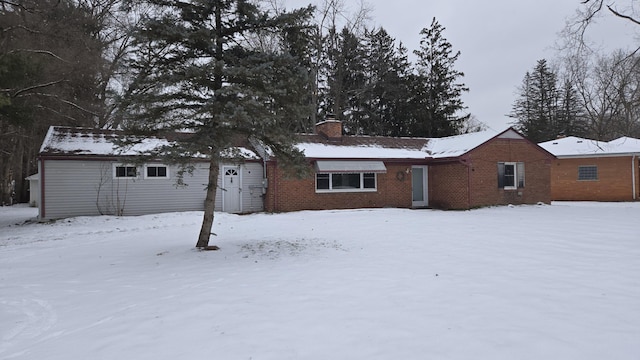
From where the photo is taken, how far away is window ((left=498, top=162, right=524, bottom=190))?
19.8m

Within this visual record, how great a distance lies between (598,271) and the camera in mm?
6473

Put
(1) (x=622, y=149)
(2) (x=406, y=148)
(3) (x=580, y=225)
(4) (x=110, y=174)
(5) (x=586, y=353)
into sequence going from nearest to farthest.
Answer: (5) (x=586, y=353)
(3) (x=580, y=225)
(4) (x=110, y=174)
(2) (x=406, y=148)
(1) (x=622, y=149)

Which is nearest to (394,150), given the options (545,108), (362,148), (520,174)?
(362,148)

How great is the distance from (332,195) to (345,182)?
0.93m

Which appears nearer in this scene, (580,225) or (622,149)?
(580,225)

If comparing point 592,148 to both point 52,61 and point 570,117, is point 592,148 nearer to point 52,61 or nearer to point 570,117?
point 570,117

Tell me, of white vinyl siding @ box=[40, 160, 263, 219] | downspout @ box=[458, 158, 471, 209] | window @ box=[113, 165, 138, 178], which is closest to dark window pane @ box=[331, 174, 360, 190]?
downspout @ box=[458, 158, 471, 209]

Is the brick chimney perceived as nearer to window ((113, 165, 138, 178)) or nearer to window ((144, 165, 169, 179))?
window ((144, 165, 169, 179))

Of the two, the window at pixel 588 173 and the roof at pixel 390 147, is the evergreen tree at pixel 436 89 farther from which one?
the roof at pixel 390 147

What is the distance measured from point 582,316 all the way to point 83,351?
5071 mm

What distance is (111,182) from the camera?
15.9 m

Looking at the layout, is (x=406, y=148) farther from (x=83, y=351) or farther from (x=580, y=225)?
(x=83, y=351)

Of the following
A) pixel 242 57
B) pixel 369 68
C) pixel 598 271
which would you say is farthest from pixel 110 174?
pixel 369 68

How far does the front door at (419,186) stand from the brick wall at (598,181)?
10219 millimetres
